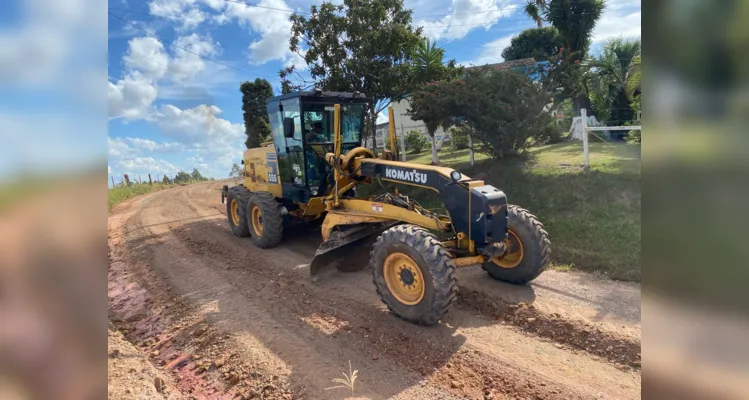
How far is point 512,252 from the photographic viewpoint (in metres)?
5.47

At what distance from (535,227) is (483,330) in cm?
156

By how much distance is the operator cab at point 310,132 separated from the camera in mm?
7477

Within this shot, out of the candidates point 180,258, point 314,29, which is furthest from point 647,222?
point 314,29

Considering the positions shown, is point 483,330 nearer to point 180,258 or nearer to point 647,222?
point 647,222

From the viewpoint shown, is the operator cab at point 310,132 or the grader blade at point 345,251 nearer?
the grader blade at point 345,251

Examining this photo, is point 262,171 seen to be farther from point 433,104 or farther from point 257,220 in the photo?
point 433,104

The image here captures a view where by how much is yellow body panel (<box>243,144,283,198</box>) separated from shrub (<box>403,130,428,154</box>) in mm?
10056

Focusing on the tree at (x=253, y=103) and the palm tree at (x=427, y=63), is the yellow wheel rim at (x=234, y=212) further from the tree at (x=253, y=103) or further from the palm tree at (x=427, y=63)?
the tree at (x=253, y=103)

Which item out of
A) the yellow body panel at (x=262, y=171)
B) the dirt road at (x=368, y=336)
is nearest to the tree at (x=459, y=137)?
the yellow body panel at (x=262, y=171)

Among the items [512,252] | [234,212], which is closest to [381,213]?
[512,252]

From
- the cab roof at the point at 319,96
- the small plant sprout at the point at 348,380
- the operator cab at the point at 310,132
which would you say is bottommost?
the small plant sprout at the point at 348,380

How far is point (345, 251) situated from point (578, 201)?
473 cm

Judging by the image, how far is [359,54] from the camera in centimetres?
1141

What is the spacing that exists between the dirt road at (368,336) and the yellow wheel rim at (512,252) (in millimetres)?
294
